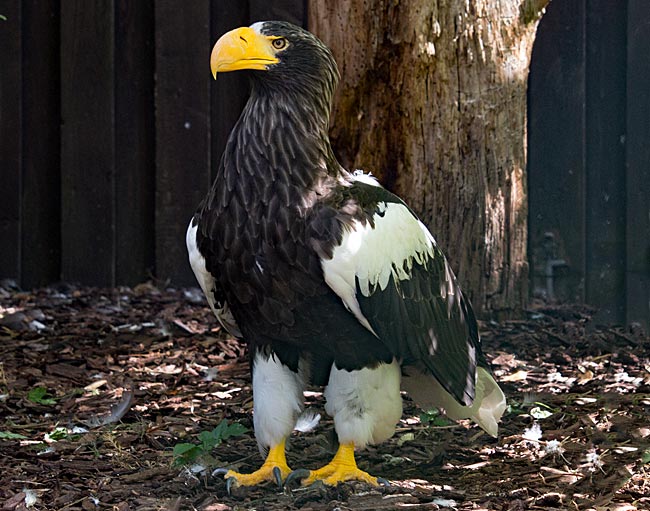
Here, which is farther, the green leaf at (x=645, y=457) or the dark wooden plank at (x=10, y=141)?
the dark wooden plank at (x=10, y=141)

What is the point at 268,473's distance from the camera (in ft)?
10.7

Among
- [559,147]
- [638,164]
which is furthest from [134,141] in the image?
[638,164]

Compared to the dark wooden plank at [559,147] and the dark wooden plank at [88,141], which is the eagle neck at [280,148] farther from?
the dark wooden plank at [88,141]

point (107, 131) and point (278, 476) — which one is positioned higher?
point (107, 131)

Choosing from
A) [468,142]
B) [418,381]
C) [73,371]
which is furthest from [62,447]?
[468,142]

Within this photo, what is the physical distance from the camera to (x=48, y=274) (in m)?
6.23

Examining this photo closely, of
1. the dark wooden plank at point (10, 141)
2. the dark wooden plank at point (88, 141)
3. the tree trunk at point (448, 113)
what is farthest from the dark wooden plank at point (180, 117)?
the tree trunk at point (448, 113)

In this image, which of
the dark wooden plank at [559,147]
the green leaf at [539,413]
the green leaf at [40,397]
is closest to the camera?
the green leaf at [539,413]

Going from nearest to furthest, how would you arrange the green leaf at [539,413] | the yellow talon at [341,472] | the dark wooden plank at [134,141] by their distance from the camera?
the yellow talon at [341,472] < the green leaf at [539,413] < the dark wooden plank at [134,141]

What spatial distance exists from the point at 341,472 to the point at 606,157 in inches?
109

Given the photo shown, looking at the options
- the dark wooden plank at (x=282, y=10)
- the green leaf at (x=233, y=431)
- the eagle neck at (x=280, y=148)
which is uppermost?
the dark wooden plank at (x=282, y=10)

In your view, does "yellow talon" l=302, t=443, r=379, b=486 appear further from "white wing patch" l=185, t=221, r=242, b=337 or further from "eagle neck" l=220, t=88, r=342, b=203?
"eagle neck" l=220, t=88, r=342, b=203

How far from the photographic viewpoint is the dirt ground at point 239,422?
3.08m

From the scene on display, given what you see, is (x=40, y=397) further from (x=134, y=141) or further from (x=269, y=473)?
(x=134, y=141)
